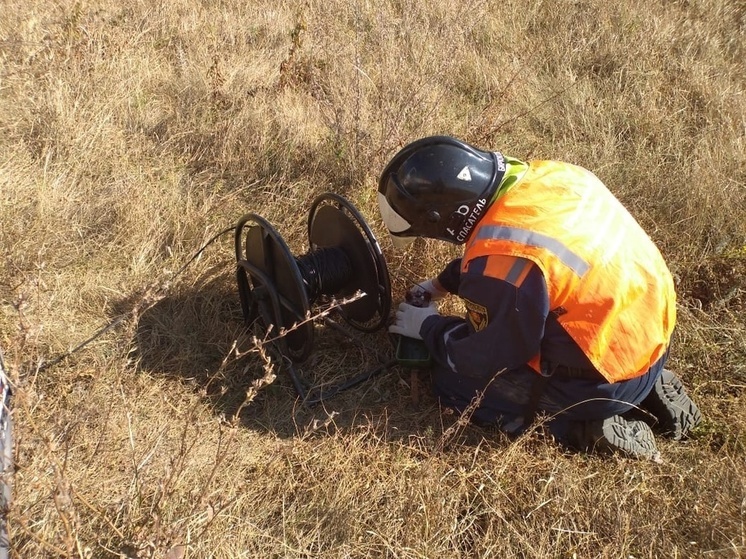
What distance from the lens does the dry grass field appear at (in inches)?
103

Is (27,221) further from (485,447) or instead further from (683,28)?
(683,28)

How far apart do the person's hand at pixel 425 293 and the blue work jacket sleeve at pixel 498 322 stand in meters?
0.55

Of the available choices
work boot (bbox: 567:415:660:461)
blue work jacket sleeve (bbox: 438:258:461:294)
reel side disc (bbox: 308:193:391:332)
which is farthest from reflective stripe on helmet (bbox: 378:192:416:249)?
work boot (bbox: 567:415:660:461)

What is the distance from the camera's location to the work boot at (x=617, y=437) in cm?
296

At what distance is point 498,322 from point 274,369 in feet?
4.85

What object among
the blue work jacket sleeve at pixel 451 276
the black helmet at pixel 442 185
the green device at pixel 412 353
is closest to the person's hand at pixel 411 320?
the green device at pixel 412 353

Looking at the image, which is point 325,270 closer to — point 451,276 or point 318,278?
point 318,278

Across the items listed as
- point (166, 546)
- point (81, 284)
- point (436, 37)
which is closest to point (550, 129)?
point (436, 37)

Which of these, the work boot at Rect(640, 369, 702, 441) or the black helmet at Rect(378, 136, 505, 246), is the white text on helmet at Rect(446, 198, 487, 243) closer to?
the black helmet at Rect(378, 136, 505, 246)

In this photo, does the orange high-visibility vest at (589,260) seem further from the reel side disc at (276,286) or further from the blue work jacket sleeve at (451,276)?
the reel side disc at (276,286)

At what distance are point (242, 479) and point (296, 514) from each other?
1.11 ft

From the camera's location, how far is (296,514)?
9.06 feet

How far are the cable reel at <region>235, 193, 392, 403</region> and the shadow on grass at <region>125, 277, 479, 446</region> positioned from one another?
0.33 ft

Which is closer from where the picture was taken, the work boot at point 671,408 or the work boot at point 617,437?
the work boot at point 617,437
